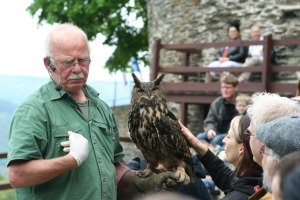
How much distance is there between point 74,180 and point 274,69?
9746mm

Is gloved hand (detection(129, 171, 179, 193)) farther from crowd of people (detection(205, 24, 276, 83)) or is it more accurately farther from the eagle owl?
crowd of people (detection(205, 24, 276, 83))

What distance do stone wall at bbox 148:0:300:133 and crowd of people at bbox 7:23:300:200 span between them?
10.4 meters

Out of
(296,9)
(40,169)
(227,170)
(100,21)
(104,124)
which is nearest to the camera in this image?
(40,169)

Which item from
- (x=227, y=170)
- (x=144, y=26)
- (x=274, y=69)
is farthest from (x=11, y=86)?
(x=227, y=170)

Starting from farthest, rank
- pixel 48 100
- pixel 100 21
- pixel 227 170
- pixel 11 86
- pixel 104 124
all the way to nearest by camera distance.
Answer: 1. pixel 100 21
2. pixel 11 86
3. pixel 227 170
4. pixel 104 124
5. pixel 48 100

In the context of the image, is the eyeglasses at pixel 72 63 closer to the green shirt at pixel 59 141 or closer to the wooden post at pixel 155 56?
the green shirt at pixel 59 141

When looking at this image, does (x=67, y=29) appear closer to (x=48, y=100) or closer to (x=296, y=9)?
(x=48, y=100)

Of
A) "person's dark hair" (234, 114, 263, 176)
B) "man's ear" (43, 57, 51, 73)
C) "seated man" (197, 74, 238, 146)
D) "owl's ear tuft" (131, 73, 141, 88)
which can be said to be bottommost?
"seated man" (197, 74, 238, 146)

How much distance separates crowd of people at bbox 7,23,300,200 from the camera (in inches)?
128

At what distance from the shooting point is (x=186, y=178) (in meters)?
3.66

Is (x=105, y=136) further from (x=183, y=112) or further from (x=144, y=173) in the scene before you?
(x=183, y=112)

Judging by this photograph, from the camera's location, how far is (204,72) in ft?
48.0

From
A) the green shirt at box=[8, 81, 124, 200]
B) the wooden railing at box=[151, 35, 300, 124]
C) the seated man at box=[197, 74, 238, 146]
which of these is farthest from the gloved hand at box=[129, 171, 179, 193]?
the wooden railing at box=[151, 35, 300, 124]

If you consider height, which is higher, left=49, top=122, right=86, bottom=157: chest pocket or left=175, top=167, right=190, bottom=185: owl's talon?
left=49, top=122, right=86, bottom=157: chest pocket
